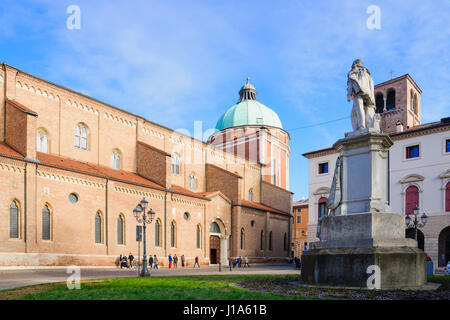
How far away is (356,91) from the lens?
11.9 meters

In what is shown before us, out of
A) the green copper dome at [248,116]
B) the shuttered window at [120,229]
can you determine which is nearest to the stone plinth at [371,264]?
Result: the shuttered window at [120,229]

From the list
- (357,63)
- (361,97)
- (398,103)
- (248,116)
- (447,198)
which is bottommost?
(447,198)

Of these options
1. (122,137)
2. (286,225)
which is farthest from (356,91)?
(286,225)

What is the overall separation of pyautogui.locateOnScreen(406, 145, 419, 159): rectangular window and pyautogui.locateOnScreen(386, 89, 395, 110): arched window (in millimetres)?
11667

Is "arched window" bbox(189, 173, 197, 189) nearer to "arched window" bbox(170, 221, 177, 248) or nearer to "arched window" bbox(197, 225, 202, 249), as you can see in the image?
"arched window" bbox(197, 225, 202, 249)

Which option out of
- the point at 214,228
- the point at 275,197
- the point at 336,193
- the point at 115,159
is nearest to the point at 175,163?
the point at 115,159

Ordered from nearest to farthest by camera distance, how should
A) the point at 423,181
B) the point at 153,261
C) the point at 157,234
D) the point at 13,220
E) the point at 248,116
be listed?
the point at 13,220
the point at 153,261
the point at 157,234
the point at 423,181
the point at 248,116

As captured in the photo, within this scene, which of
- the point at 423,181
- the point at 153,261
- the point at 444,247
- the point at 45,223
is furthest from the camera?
the point at 423,181

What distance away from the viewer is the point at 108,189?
107 feet

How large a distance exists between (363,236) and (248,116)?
55.0 m

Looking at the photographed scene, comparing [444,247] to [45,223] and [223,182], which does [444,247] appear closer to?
[223,182]

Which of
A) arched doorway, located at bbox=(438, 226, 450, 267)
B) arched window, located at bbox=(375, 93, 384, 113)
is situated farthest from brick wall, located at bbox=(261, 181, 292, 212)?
arched doorway, located at bbox=(438, 226, 450, 267)

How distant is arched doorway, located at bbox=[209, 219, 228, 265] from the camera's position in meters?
44.2
